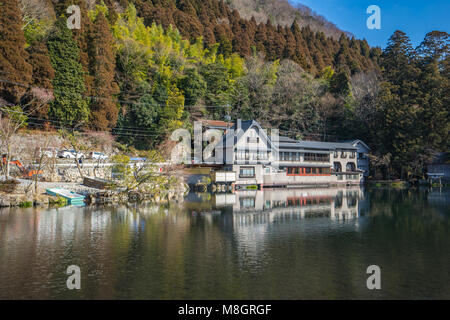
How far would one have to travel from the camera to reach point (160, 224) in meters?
16.9

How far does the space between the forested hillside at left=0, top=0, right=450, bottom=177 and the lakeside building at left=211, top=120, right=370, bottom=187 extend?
5528mm

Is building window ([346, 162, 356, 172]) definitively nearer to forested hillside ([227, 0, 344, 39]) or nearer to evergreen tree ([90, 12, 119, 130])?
evergreen tree ([90, 12, 119, 130])

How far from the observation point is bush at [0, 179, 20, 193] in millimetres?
23125

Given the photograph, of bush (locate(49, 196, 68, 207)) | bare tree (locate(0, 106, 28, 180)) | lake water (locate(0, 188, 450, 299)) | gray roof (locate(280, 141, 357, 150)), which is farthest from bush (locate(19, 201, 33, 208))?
gray roof (locate(280, 141, 357, 150))

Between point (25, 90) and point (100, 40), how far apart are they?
10.4 metres

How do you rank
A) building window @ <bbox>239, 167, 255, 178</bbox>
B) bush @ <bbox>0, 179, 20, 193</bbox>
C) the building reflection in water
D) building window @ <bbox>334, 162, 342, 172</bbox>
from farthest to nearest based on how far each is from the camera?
building window @ <bbox>334, 162, 342, 172</bbox> → building window @ <bbox>239, 167, 255, 178</bbox> → bush @ <bbox>0, 179, 20, 193</bbox> → the building reflection in water

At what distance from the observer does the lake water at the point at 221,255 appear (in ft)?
27.6

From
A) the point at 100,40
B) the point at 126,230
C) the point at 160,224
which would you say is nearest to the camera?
the point at 126,230

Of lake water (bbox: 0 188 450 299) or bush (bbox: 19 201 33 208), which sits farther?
bush (bbox: 19 201 33 208)

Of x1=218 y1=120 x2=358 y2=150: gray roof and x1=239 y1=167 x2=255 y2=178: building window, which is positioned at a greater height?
x1=218 y1=120 x2=358 y2=150: gray roof

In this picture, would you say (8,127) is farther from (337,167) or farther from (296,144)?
(337,167)

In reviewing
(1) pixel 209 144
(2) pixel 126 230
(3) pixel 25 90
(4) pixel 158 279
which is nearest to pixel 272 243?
(4) pixel 158 279
